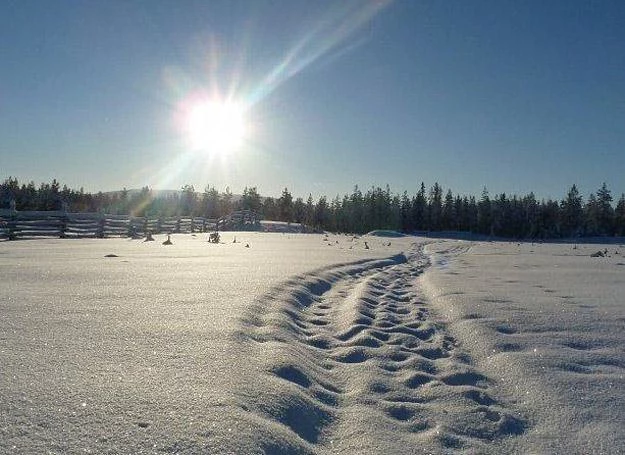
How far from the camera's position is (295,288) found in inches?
225

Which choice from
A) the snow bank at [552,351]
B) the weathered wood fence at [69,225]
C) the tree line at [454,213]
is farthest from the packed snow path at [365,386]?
the tree line at [454,213]

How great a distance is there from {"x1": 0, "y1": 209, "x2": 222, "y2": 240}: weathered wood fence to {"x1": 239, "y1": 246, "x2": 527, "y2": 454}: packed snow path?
15.0 metres

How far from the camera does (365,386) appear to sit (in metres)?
2.88

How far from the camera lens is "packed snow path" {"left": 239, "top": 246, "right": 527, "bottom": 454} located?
7.18 feet

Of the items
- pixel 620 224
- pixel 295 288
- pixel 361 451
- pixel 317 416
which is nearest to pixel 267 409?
pixel 317 416

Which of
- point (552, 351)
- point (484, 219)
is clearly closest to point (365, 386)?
point (552, 351)

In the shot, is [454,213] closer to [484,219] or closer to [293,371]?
[484,219]

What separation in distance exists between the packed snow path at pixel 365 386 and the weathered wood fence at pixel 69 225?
49.3 ft

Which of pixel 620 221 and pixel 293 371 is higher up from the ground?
pixel 620 221

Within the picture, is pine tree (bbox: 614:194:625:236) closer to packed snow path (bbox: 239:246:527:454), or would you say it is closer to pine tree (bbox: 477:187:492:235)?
pine tree (bbox: 477:187:492:235)

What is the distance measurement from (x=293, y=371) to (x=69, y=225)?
18.6 metres

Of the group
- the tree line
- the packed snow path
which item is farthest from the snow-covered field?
the tree line

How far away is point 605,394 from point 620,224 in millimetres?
100966

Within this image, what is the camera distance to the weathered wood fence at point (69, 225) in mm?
16031
